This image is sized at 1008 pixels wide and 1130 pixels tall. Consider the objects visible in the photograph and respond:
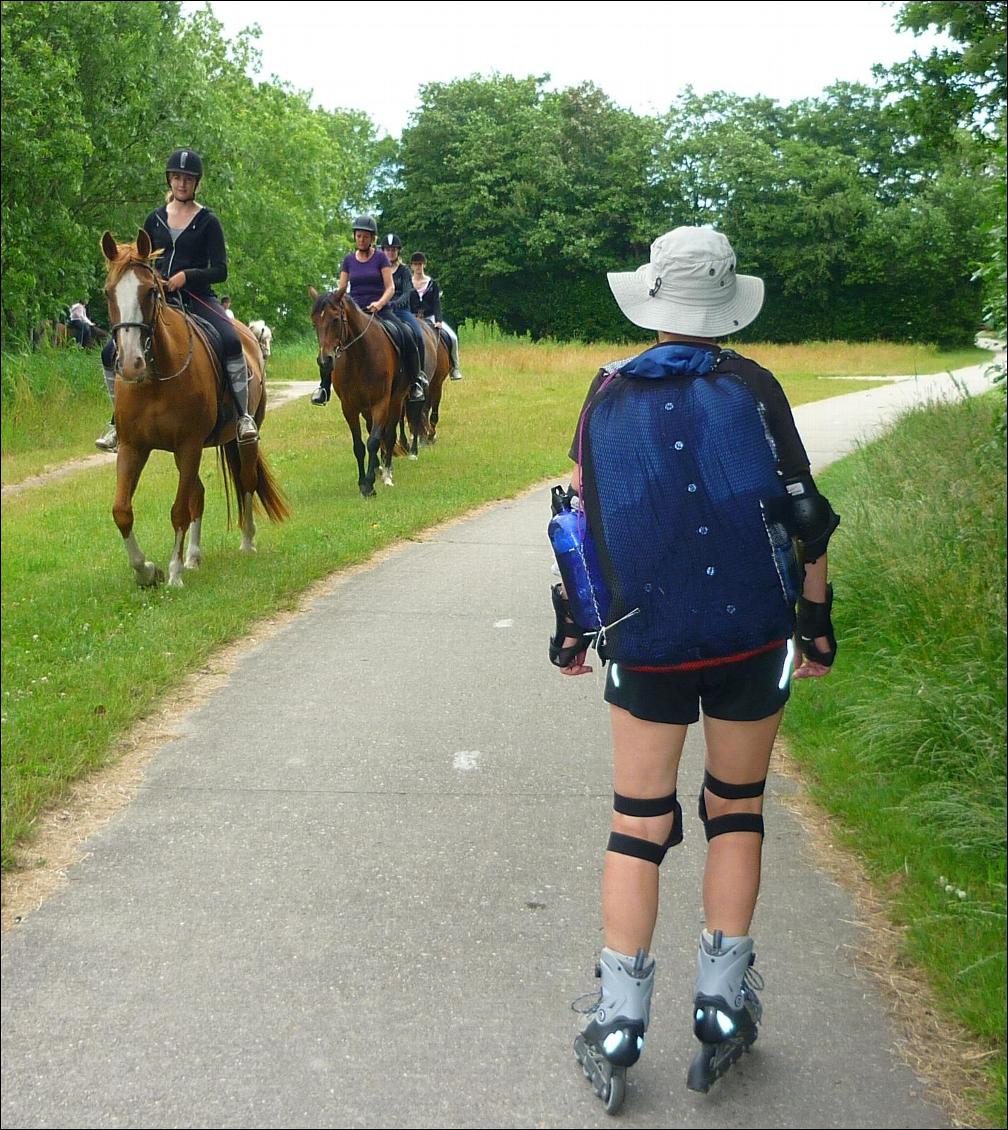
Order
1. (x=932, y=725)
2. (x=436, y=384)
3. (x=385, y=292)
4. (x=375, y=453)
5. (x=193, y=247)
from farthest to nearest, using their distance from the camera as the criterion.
Result: (x=436, y=384) < (x=385, y=292) < (x=375, y=453) < (x=193, y=247) < (x=932, y=725)

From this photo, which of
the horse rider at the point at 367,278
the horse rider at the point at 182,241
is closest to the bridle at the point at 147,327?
the horse rider at the point at 182,241

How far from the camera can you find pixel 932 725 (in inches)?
221

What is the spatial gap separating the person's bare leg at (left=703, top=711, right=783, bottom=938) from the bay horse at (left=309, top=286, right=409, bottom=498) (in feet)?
36.5

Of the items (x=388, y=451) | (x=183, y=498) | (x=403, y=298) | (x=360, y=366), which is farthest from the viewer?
(x=403, y=298)

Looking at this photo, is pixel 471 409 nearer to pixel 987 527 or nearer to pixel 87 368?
pixel 87 368

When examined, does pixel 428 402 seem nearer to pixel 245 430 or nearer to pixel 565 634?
pixel 245 430

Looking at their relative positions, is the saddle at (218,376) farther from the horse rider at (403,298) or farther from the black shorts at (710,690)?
the black shorts at (710,690)

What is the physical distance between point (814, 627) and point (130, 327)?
240 inches

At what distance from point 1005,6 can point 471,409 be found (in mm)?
19394

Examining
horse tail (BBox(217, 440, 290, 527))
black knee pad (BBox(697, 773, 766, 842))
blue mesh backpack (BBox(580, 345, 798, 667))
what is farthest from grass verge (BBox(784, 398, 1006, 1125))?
horse tail (BBox(217, 440, 290, 527))

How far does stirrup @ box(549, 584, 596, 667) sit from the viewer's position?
361cm

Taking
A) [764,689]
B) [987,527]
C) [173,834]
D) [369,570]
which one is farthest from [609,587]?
[369,570]

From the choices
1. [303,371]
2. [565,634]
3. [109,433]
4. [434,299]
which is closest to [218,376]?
[109,433]

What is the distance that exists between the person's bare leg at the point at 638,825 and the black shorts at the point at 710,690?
0.14 feet
